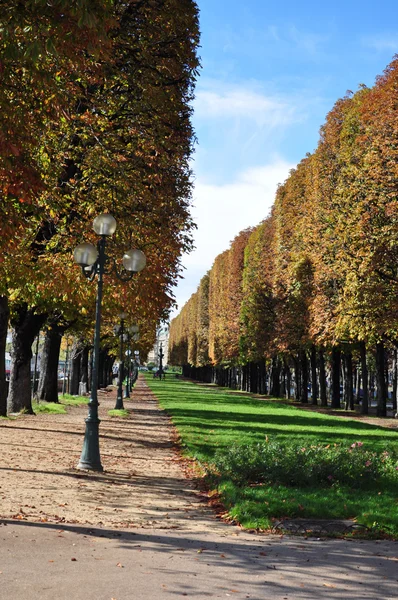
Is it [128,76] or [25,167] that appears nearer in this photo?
[25,167]

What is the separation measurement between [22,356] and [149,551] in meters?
19.9

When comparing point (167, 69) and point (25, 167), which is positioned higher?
point (167, 69)

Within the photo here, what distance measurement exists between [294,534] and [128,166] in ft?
40.2

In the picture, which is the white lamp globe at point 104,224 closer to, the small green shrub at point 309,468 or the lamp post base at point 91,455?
the lamp post base at point 91,455

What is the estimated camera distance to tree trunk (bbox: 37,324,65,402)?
1355 inches

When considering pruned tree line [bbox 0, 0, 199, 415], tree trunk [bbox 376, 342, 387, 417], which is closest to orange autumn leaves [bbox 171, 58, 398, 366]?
tree trunk [bbox 376, 342, 387, 417]

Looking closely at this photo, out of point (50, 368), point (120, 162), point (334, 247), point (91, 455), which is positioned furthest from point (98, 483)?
point (334, 247)

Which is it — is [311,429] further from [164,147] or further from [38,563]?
[38,563]

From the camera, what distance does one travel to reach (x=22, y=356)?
86.6 feet

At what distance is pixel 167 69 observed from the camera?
1912 cm

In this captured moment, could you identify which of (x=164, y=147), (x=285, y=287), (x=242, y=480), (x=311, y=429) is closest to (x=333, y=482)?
(x=242, y=480)

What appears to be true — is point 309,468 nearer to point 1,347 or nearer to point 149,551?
point 149,551

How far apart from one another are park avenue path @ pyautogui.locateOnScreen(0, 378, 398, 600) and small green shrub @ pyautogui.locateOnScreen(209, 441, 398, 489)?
35.1 inches

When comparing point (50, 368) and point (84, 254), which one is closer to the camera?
point (84, 254)
